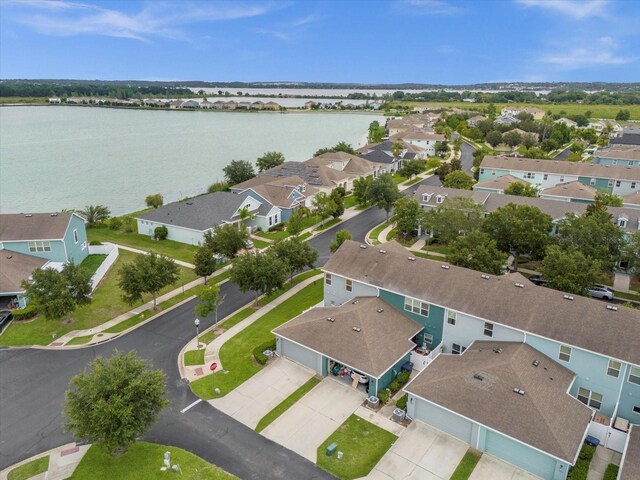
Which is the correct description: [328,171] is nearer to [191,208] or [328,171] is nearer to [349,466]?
[191,208]

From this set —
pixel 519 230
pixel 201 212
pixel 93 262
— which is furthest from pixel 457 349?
pixel 93 262

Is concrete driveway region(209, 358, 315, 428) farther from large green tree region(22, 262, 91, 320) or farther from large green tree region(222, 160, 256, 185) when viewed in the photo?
large green tree region(222, 160, 256, 185)

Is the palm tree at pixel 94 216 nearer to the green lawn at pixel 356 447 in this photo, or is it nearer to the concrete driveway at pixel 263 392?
the concrete driveway at pixel 263 392

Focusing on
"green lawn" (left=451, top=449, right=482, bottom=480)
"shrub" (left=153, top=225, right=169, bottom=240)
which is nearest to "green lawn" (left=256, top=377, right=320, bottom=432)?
"green lawn" (left=451, top=449, right=482, bottom=480)

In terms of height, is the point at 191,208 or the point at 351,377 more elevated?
the point at 191,208

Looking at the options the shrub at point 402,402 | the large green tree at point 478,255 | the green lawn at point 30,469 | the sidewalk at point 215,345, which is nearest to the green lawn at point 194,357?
the sidewalk at point 215,345

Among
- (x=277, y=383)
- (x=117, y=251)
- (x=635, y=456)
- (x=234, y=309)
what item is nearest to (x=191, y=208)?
(x=117, y=251)

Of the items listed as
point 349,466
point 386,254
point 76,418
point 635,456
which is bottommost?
point 349,466
